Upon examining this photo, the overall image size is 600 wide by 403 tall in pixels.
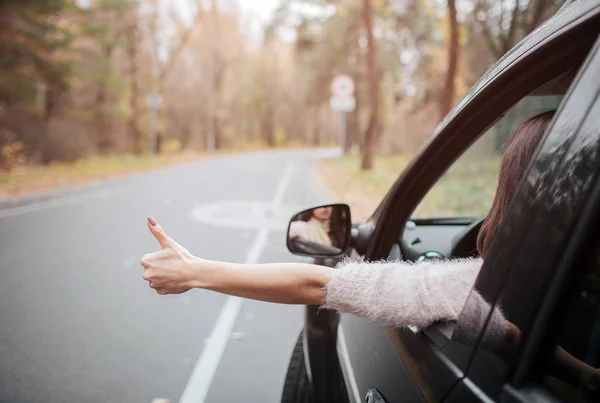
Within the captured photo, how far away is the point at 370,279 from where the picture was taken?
1372 millimetres

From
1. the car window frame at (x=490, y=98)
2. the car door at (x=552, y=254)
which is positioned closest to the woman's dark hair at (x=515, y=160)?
the car window frame at (x=490, y=98)

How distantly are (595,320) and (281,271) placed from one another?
712 millimetres

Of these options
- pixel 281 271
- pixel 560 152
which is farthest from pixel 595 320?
pixel 281 271

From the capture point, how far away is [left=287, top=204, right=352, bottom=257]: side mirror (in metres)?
2.18

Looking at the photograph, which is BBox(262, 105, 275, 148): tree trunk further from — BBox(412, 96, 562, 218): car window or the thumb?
the thumb

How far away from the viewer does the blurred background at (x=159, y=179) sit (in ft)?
13.3

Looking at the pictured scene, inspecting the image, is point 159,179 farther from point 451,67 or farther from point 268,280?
point 268,280

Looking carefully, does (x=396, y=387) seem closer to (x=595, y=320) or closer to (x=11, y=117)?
(x=595, y=320)

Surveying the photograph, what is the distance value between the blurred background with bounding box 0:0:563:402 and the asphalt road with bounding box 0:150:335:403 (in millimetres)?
21

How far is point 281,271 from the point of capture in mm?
1410

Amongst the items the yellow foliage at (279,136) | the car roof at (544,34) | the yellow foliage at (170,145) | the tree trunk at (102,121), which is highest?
the car roof at (544,34)

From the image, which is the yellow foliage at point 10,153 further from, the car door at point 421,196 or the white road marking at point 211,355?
the car door at point 421,196

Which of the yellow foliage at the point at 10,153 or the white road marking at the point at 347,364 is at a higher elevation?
the white road marking at the point at 347,364

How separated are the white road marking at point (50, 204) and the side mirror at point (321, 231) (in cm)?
977
